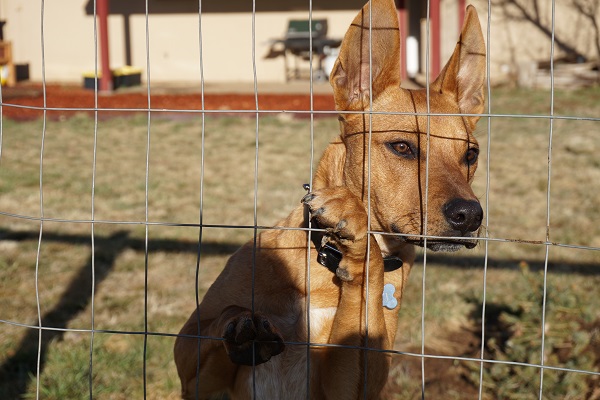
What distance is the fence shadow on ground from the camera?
3.78m

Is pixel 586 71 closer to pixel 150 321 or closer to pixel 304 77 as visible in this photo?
pixel 304 77

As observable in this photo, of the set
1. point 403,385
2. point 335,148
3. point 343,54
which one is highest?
point 343,54

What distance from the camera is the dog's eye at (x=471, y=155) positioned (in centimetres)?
289

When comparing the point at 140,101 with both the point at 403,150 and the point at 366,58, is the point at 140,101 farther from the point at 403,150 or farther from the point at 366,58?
the point at 403,150

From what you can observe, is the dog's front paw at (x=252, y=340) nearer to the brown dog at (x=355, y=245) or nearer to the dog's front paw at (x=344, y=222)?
the brown dog at (x=355, y=245)

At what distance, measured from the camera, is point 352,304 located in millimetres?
2564

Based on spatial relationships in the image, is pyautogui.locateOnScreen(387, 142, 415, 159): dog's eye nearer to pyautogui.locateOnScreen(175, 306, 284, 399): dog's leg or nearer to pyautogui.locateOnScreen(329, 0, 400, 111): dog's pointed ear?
pyautogui.locateOnScreen(329, 0, 400, 111): dog's pointed ear

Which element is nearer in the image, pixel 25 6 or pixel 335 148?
pixel 335 148

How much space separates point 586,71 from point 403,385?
41.0 feet

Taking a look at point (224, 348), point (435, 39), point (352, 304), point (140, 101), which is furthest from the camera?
point (435, 39)

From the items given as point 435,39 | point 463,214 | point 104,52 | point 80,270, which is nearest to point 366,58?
point 463,214

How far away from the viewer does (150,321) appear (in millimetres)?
4480

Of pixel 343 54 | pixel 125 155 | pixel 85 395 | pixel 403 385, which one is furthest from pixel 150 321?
pixel 125 155

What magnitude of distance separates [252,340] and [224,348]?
1.18 ft
